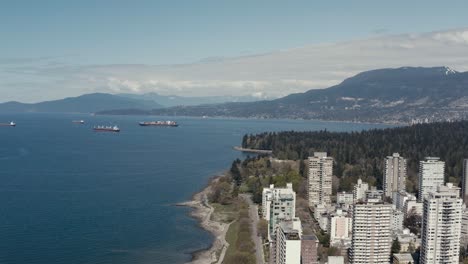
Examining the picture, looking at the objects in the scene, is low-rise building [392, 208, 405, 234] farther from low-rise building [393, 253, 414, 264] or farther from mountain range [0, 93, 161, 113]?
mountain range [0, 93, 161, 113]

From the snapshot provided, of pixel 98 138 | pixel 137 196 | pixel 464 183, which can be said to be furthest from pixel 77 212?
pixel 98 138

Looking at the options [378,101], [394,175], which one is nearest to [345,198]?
[394,175]

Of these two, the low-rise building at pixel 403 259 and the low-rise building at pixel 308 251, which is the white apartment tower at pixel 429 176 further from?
the low-rise building at pixel 308 251

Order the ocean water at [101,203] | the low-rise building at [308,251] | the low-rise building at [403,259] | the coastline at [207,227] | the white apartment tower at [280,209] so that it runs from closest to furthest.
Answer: the low-rise building at [308,251] < the low-rise building at [403,259] < the coastline at [207,227] < the ocean water at [101,203] < the white apartment tower at [280,209]

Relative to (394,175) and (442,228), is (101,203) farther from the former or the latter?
(442,228)

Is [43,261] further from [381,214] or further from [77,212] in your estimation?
[381,214]

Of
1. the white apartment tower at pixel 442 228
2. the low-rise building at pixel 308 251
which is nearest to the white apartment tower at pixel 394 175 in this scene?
the white apartment tower at pixel 442 228

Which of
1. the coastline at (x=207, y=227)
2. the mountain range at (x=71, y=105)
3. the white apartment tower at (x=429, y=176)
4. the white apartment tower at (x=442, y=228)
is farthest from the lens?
the mountain range at (x=71, y=105)
